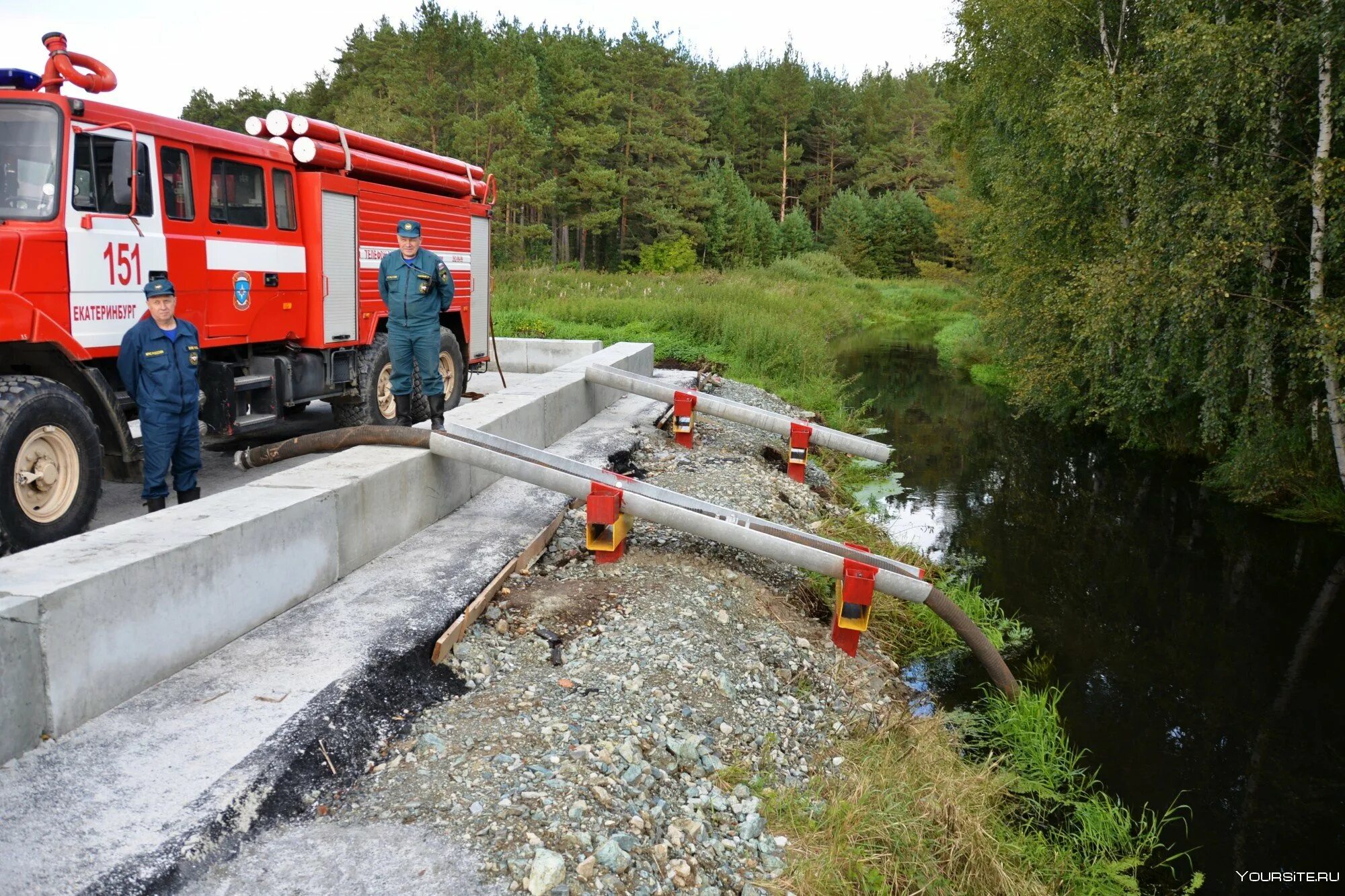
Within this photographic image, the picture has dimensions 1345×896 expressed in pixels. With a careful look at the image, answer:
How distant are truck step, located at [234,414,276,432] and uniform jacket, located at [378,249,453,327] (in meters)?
1.44

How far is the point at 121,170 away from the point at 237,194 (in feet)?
4.68

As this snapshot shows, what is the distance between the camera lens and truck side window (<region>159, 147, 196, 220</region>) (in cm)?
708

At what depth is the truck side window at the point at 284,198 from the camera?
8.39 meters

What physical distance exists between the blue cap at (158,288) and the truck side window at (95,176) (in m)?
0.75

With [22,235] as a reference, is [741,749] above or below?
below

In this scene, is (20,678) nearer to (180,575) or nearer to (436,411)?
(180,575)

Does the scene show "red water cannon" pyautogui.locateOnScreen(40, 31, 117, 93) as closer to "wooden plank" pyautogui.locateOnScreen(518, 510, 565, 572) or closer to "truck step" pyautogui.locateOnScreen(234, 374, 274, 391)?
"truck step" pyautogui.locateOnScreen(234, 374, 274, 391)

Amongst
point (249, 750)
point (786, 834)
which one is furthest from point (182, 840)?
point (786, 834)

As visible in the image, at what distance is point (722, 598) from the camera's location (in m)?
6.79

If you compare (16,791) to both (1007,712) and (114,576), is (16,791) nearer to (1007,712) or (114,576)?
(114,576)

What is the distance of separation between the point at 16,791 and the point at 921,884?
3.78 m

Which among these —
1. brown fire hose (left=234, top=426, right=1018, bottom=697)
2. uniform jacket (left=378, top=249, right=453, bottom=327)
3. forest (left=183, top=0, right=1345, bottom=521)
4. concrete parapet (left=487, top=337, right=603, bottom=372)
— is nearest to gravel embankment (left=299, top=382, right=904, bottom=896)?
brown fire hose (left=234, top=426, right=1018, bottom=697)

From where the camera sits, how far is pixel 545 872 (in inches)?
141

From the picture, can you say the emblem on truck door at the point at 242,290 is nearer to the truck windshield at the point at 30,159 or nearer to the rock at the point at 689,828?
the truck windshield at the point at 30,159
